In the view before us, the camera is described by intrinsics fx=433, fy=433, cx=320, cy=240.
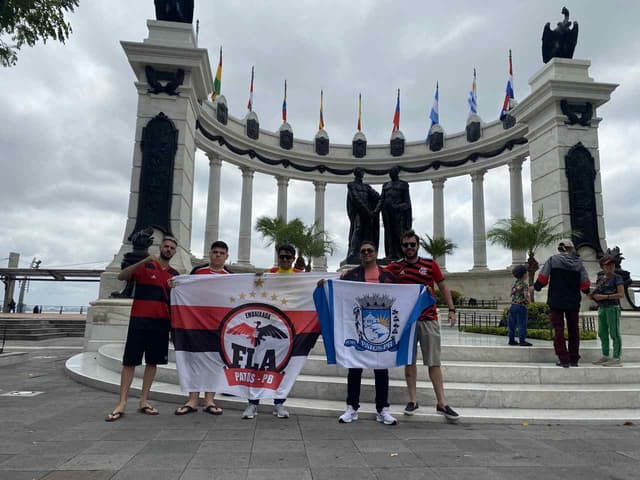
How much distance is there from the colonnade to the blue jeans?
2215 cm

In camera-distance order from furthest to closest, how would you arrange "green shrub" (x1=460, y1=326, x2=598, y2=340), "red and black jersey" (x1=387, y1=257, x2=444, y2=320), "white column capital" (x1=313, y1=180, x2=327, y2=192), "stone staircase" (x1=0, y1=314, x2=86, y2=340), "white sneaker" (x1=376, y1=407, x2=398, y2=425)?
"white column capital" (x1=313, y1=180, x2=327, y2=192) < "stone staircase" (x1=0, y1=314, x2=86, y2=340) < "green shrub" (x1=460, y1=326, x2=598, y2=340) < "red and black jersey" (x1=387, y1=257, x2=444, y2=320) < "white sneaker" (x1=376, y1=407, x2=398, y2=425)

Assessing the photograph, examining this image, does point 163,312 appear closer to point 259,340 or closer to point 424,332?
point 259,340

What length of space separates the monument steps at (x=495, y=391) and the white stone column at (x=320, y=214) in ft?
94.0

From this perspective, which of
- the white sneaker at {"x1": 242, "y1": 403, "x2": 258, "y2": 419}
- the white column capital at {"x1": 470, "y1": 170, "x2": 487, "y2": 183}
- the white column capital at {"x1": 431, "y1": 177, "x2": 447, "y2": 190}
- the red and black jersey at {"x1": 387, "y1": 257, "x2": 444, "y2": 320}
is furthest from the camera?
the white column capital at {"x1": 431, "y1": 177, "x2": 447, "y2": 190}

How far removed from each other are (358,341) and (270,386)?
48.4 inches

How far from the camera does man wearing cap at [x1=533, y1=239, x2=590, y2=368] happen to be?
6746mm

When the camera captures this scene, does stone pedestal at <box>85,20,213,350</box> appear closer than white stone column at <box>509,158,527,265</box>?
Yes

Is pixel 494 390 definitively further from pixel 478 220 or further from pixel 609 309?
pixel 478 220

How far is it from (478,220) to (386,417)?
31174 millimetres

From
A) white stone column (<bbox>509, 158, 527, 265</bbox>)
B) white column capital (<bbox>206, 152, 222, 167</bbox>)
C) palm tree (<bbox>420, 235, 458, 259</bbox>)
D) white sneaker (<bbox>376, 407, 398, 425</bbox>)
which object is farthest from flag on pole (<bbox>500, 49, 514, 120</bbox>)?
white sneaker (<bbox>376, 407, 398, 425</bbox>)

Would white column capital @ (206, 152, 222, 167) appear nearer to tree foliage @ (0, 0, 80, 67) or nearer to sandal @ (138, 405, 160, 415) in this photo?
tree foliage @ (0, 0, 80, 67)

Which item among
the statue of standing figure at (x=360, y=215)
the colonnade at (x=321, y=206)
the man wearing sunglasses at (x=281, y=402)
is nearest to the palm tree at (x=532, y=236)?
the colonnade at (x=321, y=206)

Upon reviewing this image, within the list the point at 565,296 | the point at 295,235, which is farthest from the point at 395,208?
the point at 295,235

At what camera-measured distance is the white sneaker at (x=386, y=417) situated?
5016mm
